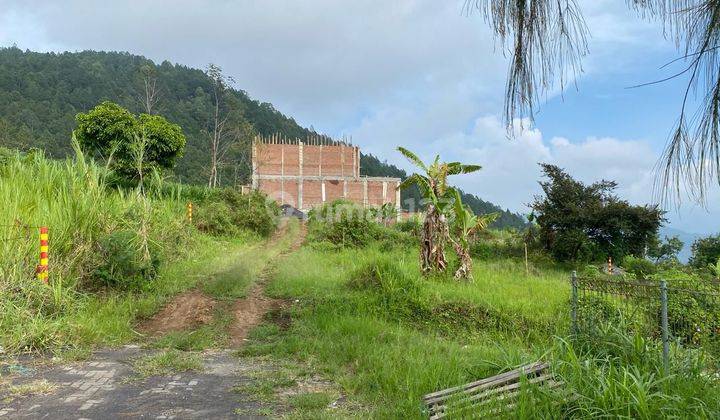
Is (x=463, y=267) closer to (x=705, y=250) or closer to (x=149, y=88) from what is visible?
(x=705, y=250)

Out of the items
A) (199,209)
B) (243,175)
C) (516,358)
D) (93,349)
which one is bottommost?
(93,349)

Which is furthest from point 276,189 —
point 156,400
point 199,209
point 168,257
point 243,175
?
point 156,400

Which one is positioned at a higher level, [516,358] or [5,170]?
[5,170]

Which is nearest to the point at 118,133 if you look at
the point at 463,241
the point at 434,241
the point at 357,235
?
the point at 357,235

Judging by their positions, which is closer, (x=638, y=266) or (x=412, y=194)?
(x=638, y=266)

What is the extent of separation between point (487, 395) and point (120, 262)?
20.3 ft

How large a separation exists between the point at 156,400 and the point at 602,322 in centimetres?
376

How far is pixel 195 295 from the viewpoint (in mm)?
8102

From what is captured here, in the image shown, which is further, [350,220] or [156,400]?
[350,220]

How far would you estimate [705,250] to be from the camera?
22516mm

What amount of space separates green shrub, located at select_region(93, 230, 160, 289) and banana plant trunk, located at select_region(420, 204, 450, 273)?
5131 millimetres

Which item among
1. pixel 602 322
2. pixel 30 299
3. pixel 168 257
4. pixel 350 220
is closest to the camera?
pixel 602 322

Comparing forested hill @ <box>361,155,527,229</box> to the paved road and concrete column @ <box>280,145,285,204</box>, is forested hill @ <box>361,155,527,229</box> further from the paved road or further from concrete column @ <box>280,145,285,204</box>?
the paved road

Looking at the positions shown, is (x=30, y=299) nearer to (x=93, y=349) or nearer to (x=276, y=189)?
(x=93, y=349)
